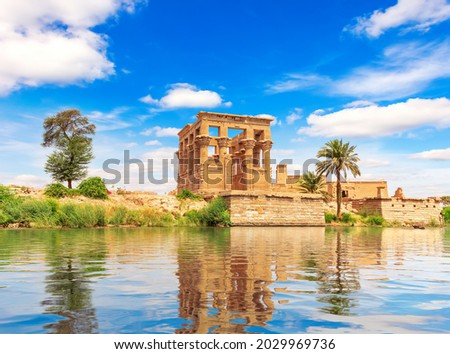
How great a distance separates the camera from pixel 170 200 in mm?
33500

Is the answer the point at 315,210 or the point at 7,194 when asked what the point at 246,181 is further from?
the point at 7,194

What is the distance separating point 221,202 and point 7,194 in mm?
13828

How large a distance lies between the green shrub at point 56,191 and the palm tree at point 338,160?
69.5 feet

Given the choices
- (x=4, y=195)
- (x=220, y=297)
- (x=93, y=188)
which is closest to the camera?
(x=220, y=297)

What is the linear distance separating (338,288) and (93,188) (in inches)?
1142

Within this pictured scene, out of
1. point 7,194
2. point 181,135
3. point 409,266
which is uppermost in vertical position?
point 181,135

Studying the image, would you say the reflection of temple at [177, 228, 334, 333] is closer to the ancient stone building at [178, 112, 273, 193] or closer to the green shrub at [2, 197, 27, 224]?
the green shrub at [2, 197, 27, 224]

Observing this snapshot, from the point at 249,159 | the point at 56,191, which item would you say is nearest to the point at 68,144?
the point at 56,191

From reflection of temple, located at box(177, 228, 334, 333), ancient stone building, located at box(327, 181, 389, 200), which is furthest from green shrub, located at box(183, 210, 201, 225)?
ancient stone building, located at box(327, 181, 389, 200)

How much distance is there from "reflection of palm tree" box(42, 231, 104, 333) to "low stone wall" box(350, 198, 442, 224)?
38.4 m

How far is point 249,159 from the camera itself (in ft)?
142

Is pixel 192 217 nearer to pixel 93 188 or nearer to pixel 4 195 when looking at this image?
pixel 93 188

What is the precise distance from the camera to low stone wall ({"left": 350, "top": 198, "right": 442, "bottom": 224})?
4181 cm
